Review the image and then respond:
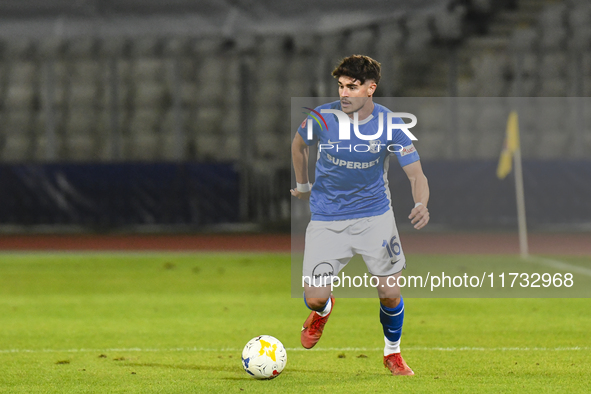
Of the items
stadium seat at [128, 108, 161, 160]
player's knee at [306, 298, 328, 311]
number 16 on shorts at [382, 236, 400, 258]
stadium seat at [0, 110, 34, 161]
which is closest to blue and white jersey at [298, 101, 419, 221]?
number 16 on shorts at [382, 236, 400, 258]

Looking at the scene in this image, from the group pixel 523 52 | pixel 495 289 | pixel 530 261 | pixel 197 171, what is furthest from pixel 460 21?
pixel 495 289

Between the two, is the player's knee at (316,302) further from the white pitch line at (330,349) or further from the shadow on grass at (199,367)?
the white pitch line at (330,349)

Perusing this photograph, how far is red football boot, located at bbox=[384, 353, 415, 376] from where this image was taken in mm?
6172

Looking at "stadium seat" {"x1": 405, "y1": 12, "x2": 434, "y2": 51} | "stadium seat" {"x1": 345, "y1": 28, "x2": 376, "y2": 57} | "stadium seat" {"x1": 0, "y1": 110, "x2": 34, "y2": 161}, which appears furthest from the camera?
"stadium seat" {"x1": 0, "y1": 110, "x2": 34, "y2": 161}

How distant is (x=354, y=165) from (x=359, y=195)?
0.22 meters

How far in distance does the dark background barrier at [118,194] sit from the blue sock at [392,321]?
50.8 feet

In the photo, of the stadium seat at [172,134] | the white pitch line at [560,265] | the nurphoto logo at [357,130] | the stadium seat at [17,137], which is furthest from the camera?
the stadium seat at [17,137]

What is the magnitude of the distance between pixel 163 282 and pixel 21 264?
401 centimetres

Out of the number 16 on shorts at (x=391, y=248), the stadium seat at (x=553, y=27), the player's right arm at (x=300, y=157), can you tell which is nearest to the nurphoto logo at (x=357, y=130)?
the player's right arm at (x=300, y=157)

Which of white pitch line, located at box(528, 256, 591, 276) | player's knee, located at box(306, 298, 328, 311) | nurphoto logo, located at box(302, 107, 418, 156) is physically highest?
nurphoto logo, located at box(302, 107, 418, 156)

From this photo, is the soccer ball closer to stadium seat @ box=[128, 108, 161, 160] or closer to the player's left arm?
the player's left arm

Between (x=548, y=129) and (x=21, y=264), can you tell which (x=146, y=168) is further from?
(x=548, y=129)

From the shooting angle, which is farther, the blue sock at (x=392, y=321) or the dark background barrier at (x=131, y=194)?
the dark background barrier at (x=131, y=194)

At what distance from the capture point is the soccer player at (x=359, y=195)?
6.09 meters
